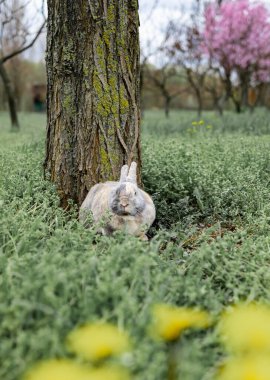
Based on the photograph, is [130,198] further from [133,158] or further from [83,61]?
[83,61]

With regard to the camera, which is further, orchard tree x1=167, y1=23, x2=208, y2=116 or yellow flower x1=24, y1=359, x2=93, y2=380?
orchard tree x1=167, y1=23, x2=208, y2=116

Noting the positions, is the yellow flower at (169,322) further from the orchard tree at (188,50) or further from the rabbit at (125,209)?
the orchard tree at (188,50)

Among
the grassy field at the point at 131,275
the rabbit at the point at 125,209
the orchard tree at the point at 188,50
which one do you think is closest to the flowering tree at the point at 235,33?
the orchard tree at the point at 188,50

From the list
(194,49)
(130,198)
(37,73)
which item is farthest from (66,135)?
(37,73)

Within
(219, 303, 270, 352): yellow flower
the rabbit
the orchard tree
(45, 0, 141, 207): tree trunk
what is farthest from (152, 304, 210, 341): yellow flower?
the orchard tree

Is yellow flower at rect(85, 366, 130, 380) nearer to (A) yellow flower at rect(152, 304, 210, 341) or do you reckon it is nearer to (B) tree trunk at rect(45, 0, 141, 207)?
(A) yellow flower at rect(152, 304, 210, 341)

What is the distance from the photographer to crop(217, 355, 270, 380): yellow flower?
1199 mm

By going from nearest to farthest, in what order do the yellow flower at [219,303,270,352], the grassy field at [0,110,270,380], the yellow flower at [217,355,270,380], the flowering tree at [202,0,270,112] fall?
the yellow flower at [217,355,270,380] → the yellow flower at [219,303,270,352] → the grassy field at [0,110,270,380] → the flowering tree at [202,0,270,112]

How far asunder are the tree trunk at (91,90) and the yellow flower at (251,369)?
6.99 feet

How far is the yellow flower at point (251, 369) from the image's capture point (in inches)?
47.2

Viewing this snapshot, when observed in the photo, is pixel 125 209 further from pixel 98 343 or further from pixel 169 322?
pixel 98 343

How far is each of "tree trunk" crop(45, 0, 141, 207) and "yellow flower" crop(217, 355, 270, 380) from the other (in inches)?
83.9

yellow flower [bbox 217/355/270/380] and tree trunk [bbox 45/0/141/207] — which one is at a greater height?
tree trunk [bbox 45/0/141/207]

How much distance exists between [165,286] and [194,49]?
14.7 metres
